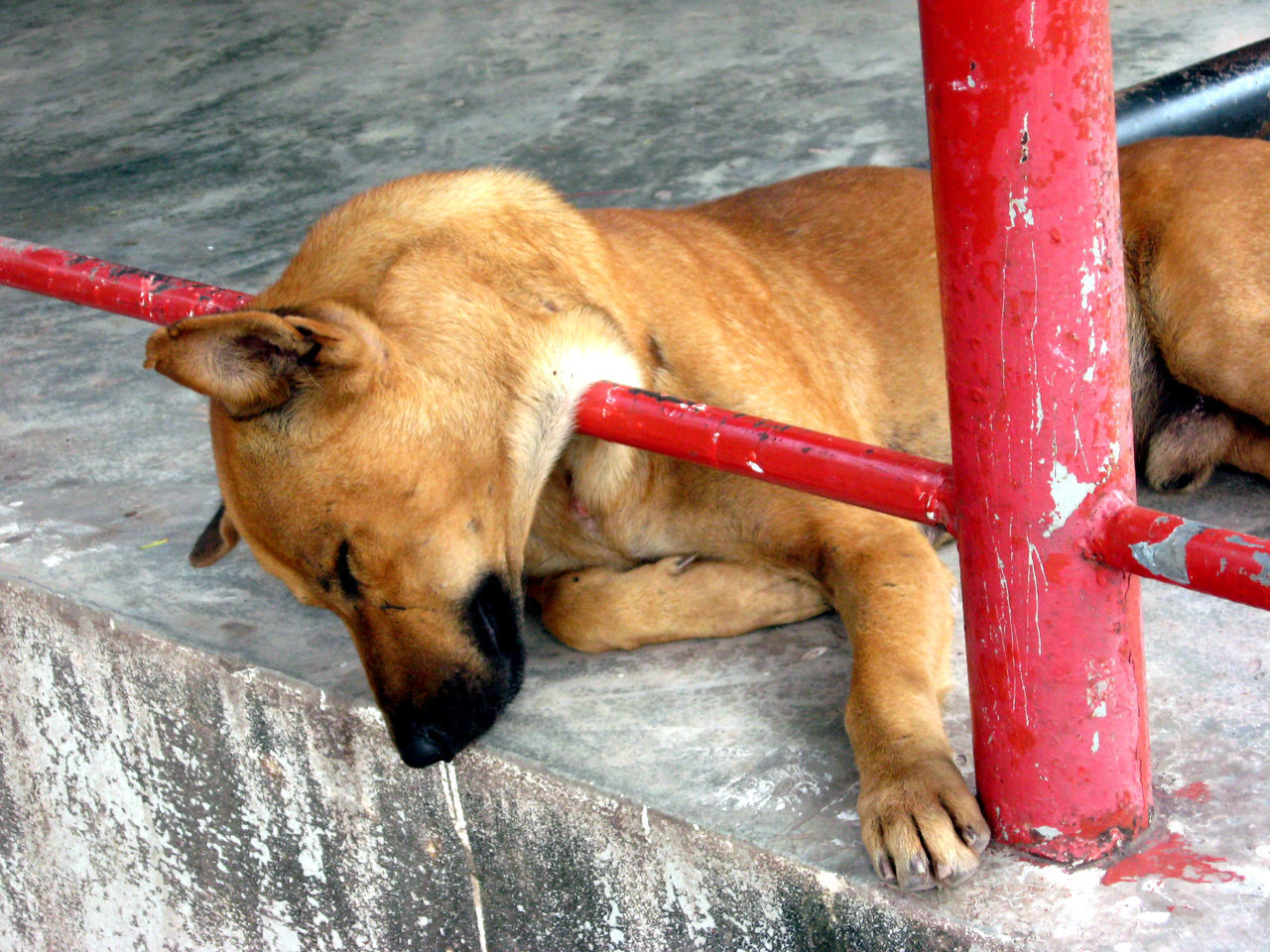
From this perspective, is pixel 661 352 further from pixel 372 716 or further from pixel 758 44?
pixel 758 44

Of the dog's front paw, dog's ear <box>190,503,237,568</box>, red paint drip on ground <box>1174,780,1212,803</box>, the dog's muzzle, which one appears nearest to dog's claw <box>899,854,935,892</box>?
the dog's front paw

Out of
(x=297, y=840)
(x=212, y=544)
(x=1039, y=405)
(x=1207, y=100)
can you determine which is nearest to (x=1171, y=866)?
(x=1039, y=405)

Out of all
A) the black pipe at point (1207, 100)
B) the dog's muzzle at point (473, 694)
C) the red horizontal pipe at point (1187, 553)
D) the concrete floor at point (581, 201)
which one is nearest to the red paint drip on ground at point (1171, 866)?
the concrete floor at point (581, 201)

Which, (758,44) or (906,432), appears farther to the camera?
(758,44)

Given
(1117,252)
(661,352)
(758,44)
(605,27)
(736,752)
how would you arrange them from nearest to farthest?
1. (1117,252)
2. (736,752)
3. (661,352)
4. (758,44)
5. (605,27)

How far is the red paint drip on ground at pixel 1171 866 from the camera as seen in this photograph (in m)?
1.87

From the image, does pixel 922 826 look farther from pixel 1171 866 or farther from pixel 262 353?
pixel 262 353

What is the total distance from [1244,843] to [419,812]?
54.8 inches

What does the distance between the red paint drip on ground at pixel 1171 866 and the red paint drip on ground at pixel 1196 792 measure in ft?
0.34

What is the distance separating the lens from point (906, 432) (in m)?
3.22

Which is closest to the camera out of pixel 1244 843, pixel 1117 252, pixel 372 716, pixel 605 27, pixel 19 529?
pixel 1117 252

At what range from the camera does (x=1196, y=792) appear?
2031 mm

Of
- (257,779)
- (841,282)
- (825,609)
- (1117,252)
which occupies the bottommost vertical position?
(257,779)

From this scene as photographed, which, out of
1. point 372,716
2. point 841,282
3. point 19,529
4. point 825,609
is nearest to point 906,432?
point 841,282
